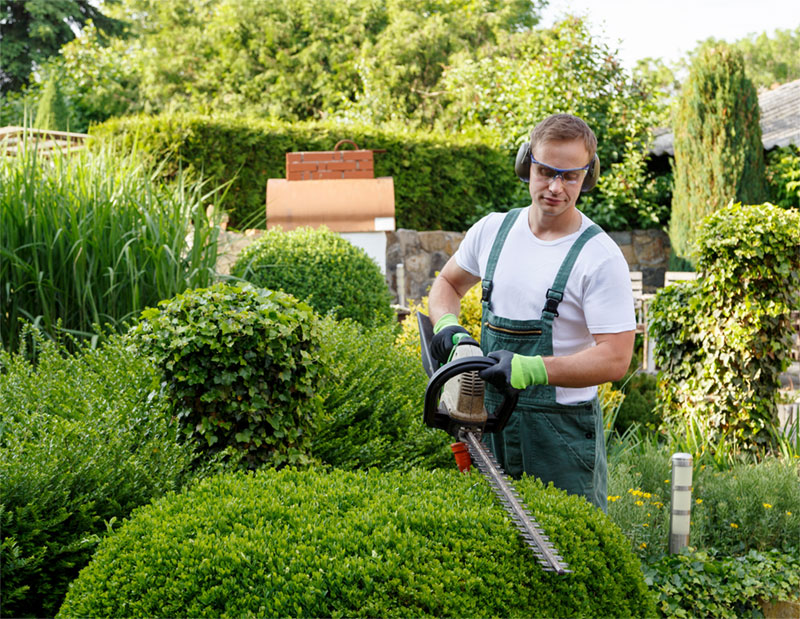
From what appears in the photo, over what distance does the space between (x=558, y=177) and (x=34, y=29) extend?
2174cm

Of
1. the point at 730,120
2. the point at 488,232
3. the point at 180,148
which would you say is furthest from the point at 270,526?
the point at 730,120

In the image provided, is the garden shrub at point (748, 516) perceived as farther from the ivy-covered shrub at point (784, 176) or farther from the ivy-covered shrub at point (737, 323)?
the ivy-covered shrub at point (784, 176)

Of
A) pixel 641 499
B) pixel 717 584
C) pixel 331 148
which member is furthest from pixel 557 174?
pixel 331 148

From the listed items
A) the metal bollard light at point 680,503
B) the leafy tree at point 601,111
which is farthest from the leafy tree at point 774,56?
the metal bollard light at point 680,503

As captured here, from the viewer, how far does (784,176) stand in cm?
1177

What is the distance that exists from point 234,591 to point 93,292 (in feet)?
9.83

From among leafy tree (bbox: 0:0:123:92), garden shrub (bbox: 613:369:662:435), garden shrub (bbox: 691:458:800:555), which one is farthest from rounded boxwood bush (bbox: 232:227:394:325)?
leafy tree (bbox: 0:0:123:92)

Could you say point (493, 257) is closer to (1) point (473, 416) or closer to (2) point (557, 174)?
(2) point (557, 174)

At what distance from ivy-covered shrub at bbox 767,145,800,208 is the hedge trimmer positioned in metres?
11.0

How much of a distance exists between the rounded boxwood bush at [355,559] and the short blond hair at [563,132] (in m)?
1.03

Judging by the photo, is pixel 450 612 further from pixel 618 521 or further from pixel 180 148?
pixel 180 148

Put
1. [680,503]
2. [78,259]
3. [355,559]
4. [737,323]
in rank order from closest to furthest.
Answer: [355,559] → [680,503] → [78,259] → [737,323]

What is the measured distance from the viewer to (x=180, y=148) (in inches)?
404

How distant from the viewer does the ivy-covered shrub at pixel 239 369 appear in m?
2.84
